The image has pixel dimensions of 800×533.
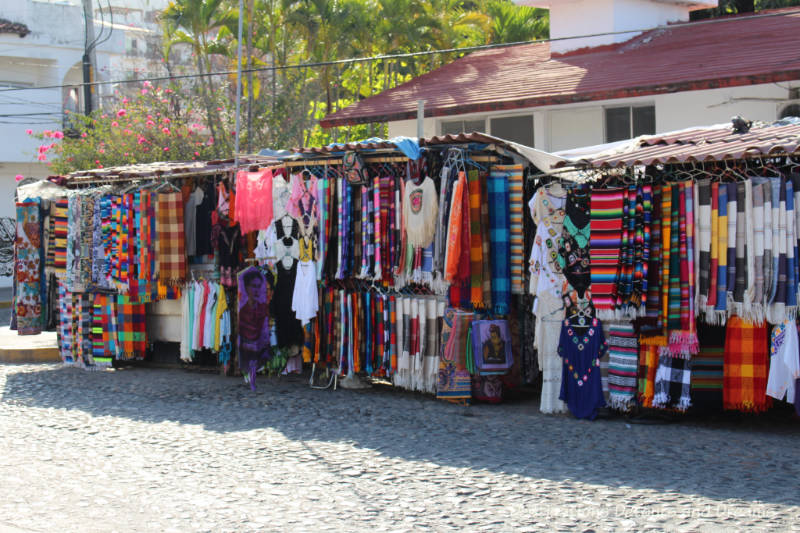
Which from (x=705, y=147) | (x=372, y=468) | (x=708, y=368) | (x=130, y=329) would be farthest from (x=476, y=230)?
(x=130, y=329)

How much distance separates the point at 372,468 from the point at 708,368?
3.16 meters

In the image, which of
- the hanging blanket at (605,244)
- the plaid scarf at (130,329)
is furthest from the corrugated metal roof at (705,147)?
the plaid scarf at (130,329)

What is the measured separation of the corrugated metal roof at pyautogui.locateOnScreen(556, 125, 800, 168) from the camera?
733cm

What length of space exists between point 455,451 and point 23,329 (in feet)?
25.7

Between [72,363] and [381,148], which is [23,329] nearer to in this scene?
[72,363]

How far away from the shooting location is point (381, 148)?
9477mm

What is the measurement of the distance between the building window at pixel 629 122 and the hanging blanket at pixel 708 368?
6410mm

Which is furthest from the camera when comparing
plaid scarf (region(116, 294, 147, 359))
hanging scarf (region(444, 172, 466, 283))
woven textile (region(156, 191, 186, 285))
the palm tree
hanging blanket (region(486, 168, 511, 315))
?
the palm tree

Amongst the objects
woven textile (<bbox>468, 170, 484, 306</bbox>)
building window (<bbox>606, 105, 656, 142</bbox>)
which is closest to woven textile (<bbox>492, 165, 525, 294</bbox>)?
woven textile (<bbox>468, 170, 484, 306</bbox>)

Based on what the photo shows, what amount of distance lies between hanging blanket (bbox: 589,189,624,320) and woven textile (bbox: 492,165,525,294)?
885 millimetres

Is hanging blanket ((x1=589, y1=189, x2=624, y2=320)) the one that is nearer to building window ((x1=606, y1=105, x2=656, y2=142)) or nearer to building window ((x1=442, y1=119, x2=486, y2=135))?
building window ((x1=606, y1=105, x2=656, y2=142))

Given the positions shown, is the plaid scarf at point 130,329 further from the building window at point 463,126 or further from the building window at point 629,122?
the building window at point 629,122

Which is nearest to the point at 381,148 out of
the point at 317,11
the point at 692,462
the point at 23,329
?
the point at 692,462

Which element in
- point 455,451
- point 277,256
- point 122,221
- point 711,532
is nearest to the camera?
point 711,532
